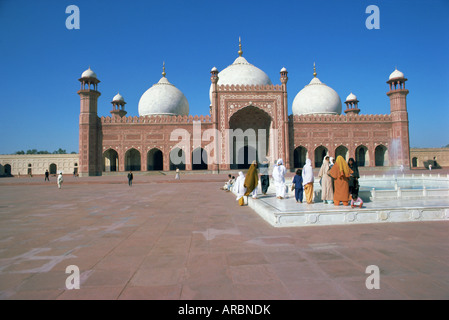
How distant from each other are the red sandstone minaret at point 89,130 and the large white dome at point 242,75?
11.7 meters

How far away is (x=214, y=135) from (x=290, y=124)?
7.22m

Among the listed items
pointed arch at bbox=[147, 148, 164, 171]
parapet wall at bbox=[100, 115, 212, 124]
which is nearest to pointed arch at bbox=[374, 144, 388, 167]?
parapet wall at bbox=[100, 115, 212, 124]

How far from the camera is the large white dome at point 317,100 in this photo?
2739 centimetres

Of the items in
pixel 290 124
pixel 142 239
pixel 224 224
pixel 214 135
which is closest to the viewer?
pixel 142 239

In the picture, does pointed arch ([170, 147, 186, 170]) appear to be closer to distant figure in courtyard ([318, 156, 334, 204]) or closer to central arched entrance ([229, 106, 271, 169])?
central arched entrance ([229, 106, 271, 169])

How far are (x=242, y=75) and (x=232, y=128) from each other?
5.64m

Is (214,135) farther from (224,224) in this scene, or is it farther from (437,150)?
(437,150)

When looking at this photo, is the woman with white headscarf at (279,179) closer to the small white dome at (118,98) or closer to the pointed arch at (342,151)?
the pointed arch at (342,151)

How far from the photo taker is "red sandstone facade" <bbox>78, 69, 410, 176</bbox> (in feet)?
73.2

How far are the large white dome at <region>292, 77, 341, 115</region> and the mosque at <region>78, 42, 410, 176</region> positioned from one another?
0.48 ft

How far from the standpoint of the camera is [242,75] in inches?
1023
